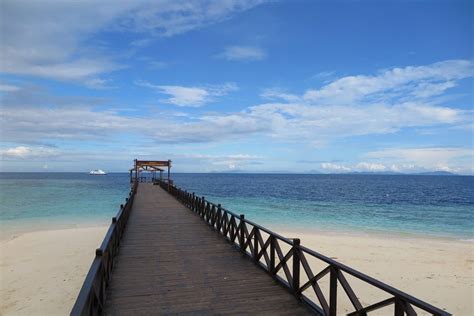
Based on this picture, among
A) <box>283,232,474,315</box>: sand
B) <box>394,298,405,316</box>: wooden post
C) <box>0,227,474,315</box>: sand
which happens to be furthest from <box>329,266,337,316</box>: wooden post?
<box>0,227,474,315</box>: sand

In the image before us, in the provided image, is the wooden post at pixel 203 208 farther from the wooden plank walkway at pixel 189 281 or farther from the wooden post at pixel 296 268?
the wooden post at pixel 296 268

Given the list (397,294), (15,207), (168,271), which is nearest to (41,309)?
(168,271)

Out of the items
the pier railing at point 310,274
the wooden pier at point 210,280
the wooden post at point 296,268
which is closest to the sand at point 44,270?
the wooden pier at point 210,280

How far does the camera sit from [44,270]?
12844 millimetres

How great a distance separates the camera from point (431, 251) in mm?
16672

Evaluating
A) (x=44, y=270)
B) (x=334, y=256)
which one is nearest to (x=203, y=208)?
(x=334, y=256)

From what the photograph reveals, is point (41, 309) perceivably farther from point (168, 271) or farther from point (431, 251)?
point (431, 251)

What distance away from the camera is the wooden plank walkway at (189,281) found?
559 centimetres

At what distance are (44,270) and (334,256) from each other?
40.7 feet

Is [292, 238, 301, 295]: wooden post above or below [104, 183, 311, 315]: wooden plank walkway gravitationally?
above

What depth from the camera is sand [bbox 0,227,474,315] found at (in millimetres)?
9969

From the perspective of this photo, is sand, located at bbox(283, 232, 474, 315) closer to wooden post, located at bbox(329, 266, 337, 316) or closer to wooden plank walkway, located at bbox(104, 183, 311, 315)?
wooden plank walkway, located at bbox(104, 183, 311, 315)

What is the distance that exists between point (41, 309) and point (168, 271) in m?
4.68

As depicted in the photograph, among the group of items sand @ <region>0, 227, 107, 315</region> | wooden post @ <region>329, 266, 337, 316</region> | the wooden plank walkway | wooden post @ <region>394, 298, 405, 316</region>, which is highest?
wooden post @ <region>394, 298, 405, 316</region>
